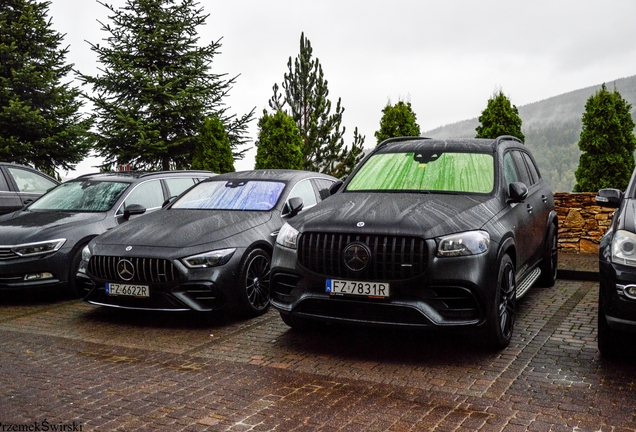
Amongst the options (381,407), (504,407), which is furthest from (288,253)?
(504,407)

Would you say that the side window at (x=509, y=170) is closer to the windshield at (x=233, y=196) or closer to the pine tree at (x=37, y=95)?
the windshield at (x=233, y=196)

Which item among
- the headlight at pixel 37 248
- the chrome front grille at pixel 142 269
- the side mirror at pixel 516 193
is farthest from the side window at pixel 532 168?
the headlight at pixel 37 248

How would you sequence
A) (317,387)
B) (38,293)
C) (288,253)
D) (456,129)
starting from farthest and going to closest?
(456,129) → (38,293) → (288,253) → (317,387)

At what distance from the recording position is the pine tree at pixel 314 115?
120ft

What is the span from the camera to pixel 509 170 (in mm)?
7035

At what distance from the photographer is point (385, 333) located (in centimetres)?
647

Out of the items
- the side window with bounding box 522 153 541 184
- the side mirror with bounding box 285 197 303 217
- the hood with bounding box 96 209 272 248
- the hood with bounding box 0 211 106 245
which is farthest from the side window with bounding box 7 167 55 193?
the side window with bounding box 522 153 541 184

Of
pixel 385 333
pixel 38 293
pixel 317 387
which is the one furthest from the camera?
pixel 38 293

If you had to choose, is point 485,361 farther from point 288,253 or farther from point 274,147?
point 274,147

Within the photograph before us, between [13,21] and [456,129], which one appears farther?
[456,129]

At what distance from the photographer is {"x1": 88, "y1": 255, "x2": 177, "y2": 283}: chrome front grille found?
6.60 metres

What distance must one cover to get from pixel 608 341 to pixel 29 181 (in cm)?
1035

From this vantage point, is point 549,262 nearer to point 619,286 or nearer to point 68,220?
point 619,286

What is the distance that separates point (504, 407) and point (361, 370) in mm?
1270
